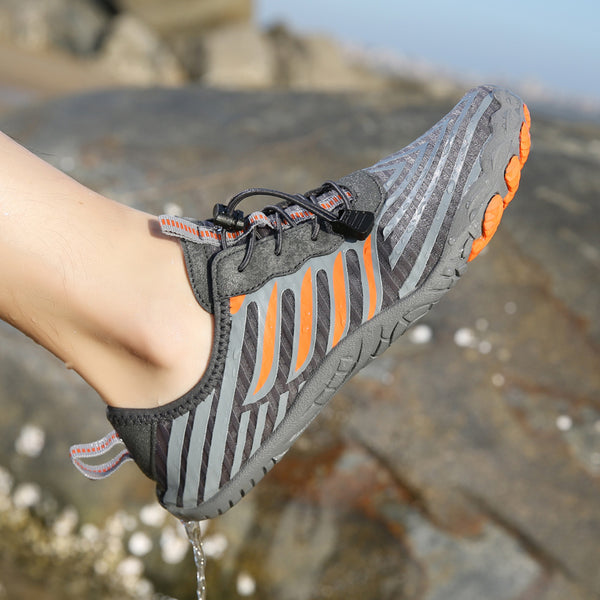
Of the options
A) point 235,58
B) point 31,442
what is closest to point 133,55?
point 235,58

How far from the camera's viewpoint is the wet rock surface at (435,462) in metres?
1.88

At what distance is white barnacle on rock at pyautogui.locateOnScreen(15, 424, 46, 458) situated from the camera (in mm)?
2176

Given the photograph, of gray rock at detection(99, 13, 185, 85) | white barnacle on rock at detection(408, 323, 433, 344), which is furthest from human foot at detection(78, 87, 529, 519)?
gray rock at detection(99, 13, 185, 85)

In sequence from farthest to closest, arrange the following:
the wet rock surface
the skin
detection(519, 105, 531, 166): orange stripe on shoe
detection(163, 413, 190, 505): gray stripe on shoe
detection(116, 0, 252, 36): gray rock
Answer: detection(116, 0, 252, 36): gray rock < the wet rock surface < detection(519, 105, 531, 166): orange stripe on shoe < detection(163, 413, 190, 505): gray stripe on shoe < the skin

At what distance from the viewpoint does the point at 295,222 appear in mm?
1387

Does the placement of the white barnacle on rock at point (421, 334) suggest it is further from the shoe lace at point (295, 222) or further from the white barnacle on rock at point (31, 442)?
the white barnacle on rock at point (31, 442)

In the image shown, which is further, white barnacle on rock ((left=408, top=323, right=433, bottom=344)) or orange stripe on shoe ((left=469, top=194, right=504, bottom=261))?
white barnacle on rock ((left=408, top=323, right=433, bottom=344))

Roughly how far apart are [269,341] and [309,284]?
0.16 meters

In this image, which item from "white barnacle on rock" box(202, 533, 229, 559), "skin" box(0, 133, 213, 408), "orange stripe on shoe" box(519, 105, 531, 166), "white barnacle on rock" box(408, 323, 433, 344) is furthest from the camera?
"white barnacle on rock" box(408, 323, 433, 344)

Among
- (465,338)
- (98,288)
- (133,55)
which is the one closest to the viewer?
(98,288)

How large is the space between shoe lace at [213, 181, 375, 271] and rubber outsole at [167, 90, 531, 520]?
0.63 feet

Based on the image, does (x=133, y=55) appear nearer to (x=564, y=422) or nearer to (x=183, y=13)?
(x=183, y=13)

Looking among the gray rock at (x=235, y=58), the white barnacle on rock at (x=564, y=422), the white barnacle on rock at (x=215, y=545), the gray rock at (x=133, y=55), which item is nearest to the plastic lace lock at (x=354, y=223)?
the white barnacle on rock at (x=564, y=422)

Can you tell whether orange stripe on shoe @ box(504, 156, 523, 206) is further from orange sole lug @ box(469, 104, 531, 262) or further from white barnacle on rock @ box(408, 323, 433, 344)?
white barnacle on rock @ box(408, 323, 433, 344)
